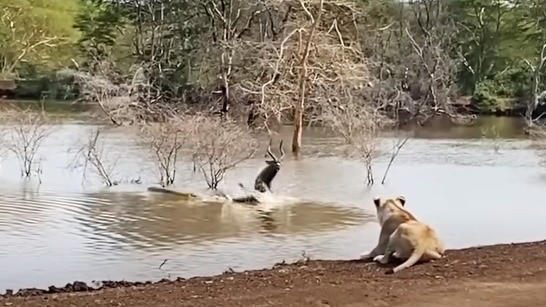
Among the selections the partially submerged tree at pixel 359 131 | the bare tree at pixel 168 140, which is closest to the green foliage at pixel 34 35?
the partially submerged tree at pixel 359 131

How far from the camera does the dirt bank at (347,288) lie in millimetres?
7348

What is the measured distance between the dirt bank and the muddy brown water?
2231 millimetres

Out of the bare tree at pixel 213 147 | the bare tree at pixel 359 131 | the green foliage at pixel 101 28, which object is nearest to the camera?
the bare tree at pixel 213 147

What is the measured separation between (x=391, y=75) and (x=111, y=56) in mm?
16345

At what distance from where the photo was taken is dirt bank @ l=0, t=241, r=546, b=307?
735 centimetres

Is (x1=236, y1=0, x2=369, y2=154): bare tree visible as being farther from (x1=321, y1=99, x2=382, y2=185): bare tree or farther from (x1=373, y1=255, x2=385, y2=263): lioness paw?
(x1=373, y1=255, x2=385, y2=263): lioness paw

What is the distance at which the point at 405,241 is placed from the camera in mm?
9164

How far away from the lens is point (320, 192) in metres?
19.4

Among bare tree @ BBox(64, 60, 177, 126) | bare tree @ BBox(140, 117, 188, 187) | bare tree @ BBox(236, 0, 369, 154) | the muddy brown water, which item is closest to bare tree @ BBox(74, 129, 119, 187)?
the muddy brown water

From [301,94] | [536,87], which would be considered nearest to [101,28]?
[536,87]

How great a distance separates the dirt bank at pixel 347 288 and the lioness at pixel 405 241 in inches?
5.4

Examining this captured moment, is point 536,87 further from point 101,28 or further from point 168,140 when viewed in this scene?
point 168,140

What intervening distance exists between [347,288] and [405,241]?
1612mm

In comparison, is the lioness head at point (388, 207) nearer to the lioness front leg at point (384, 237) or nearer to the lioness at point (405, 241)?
the lioness at point (405, 241)
